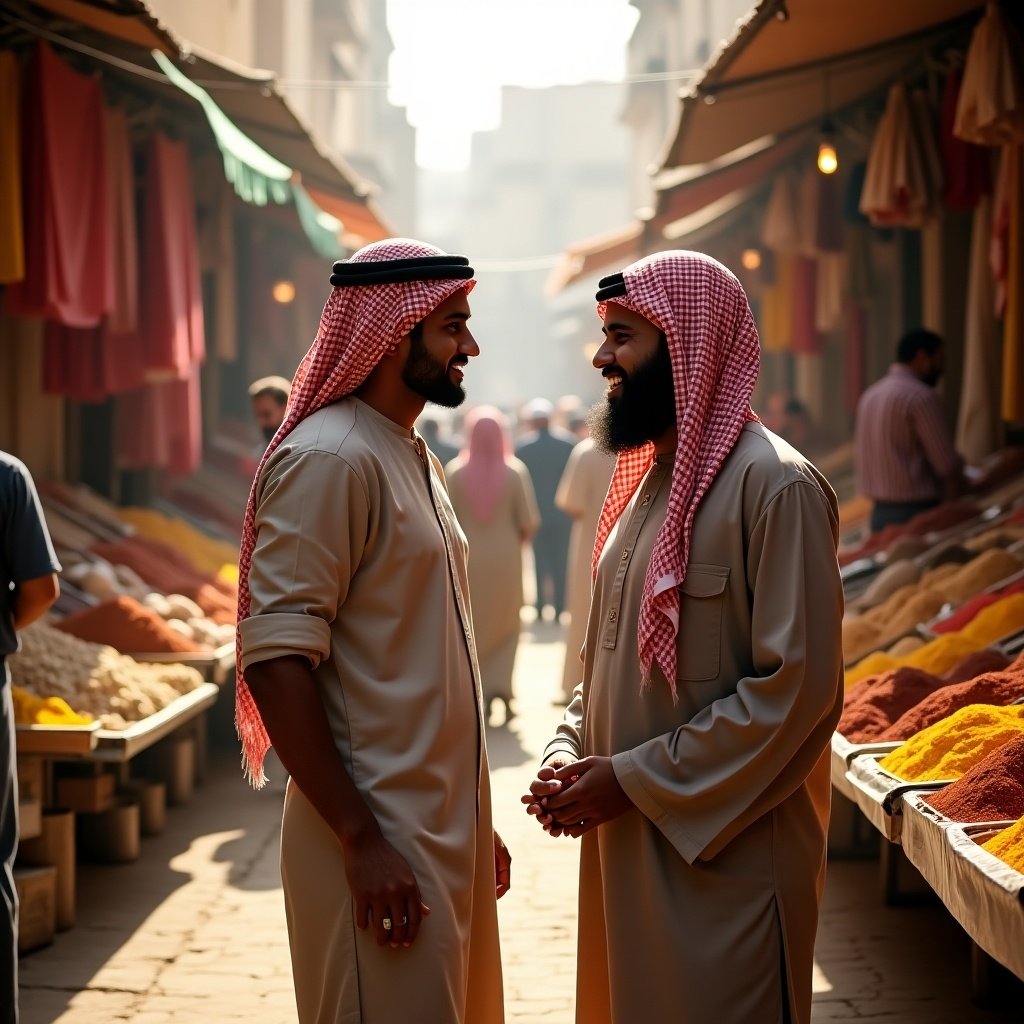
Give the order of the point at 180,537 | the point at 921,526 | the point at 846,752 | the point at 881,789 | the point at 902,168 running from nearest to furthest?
the point at 881,789 < the point at 846,752 < the point at 921,526 < the point at 902,168 < the point at 180,537

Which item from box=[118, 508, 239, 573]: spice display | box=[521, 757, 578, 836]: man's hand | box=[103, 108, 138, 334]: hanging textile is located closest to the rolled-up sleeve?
box=[521, 757, 578, 836]: man's hand

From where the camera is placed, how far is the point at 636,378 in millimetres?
2992

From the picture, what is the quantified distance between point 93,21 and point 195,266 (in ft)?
8.30

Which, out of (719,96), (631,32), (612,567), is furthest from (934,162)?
(631,32)

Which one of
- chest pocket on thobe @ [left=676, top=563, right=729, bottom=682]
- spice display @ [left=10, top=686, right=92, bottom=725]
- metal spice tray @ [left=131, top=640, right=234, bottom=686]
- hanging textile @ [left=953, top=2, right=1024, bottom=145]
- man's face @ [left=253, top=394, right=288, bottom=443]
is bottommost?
metal spice tray @ [left=131, top=640, right=234, bottom=686]

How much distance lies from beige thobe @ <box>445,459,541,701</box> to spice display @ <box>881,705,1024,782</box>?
5425 millimetres

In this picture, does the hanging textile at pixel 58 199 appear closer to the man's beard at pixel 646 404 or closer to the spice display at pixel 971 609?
the spice display at pixel 971 609

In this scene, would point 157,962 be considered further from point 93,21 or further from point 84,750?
point 93,21

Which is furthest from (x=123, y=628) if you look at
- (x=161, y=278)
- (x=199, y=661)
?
(x=161, y=278)

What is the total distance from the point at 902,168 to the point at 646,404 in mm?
5824

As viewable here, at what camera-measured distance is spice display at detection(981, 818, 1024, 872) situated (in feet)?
9.75

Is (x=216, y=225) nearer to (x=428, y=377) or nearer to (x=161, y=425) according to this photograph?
(x=161, y=425)

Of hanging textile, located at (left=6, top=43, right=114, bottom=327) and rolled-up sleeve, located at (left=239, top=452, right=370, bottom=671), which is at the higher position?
hanging textile, located at (left=6, top=43, right=114, bottom=327)

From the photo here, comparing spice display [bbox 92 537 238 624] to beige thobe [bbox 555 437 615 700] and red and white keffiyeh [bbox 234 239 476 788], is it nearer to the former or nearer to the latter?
beige thobe [bbox 555 437 615 700]
